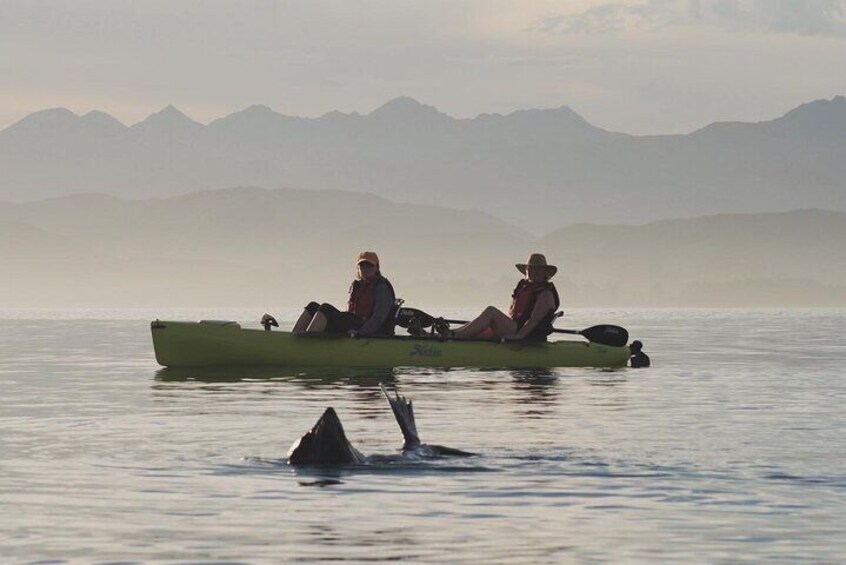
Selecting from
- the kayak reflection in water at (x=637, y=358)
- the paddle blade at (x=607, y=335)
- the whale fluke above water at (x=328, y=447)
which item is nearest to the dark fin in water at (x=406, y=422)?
the whale fluke above water at (x=328, y=447)

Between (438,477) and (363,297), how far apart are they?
1663 cm

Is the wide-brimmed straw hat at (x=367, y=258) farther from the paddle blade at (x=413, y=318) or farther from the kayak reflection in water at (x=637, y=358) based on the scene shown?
the kayak reflection in water at (x=637, y=358)

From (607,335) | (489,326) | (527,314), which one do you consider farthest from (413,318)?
(607,335)

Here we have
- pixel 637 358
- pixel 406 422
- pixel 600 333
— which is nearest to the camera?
pixel 406 422

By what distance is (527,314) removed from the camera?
32.5 m

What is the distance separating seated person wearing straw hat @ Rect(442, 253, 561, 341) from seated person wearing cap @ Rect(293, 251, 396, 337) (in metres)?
1.62

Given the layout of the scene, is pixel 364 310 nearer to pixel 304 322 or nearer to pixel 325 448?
pixel 304 322

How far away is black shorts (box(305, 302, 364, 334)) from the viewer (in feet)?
105

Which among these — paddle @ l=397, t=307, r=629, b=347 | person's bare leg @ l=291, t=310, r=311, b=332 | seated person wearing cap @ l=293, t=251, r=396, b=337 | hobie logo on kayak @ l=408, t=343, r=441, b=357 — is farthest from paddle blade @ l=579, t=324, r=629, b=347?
person's bare leg @ l=291, t=310, r=311, b=332

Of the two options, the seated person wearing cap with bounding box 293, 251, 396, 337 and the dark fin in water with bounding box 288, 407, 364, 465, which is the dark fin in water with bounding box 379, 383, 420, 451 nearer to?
the dark fin in water with bounding box 288, 407, 364, 465

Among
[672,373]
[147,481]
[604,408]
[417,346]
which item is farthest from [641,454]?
[672,373]

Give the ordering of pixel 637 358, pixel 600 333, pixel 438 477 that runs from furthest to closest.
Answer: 1. pixel 637 358
2. pixel 600 333
3. pixel 438 477

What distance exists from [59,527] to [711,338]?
5133 centimetres

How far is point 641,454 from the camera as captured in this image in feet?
57.6
